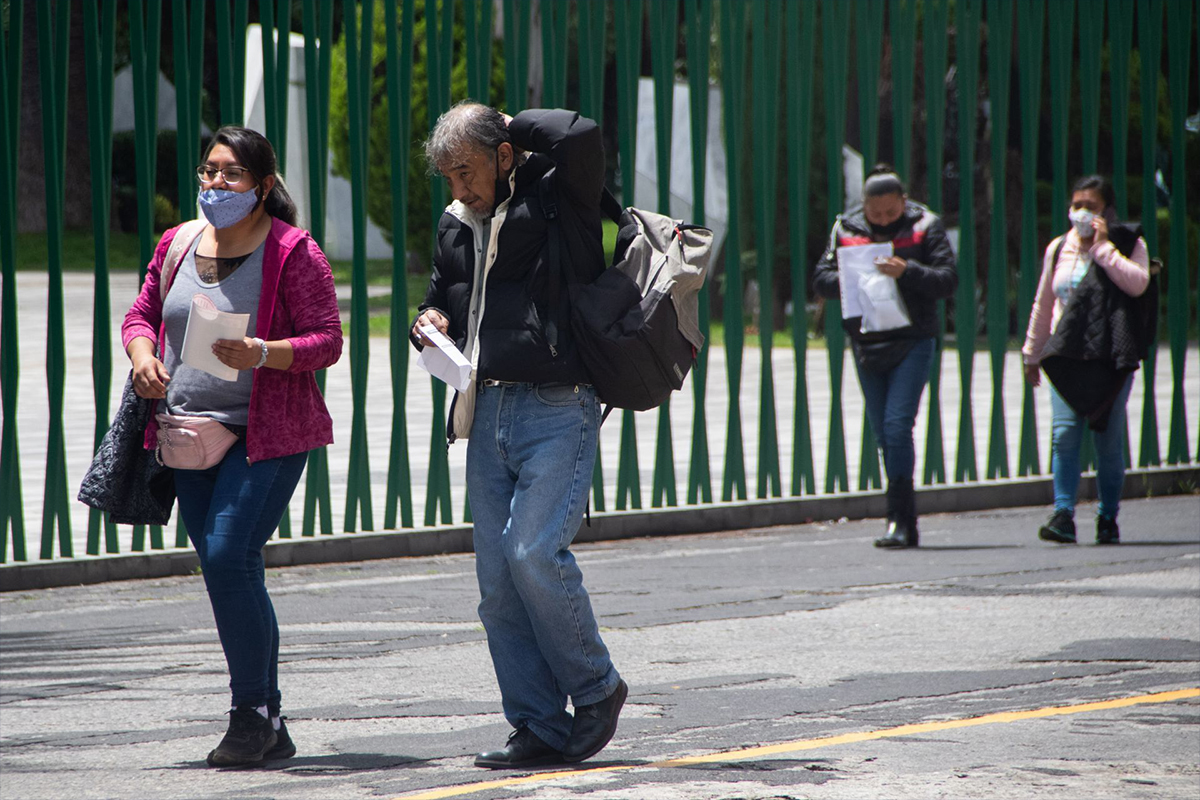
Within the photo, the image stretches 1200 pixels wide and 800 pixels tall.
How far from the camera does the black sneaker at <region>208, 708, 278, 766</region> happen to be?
16.7 feet

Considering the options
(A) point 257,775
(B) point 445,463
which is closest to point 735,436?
(B) point 445,463

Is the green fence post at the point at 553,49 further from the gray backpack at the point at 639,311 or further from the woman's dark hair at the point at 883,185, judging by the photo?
the gray backpack at the point at 639,311

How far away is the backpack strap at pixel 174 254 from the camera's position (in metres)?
5.26

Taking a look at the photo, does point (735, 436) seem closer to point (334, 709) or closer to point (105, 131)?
point (105, 131)

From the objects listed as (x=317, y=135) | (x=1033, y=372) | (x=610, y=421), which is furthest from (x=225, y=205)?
(x=610, y=421)

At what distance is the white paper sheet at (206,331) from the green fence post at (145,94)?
357 centimetres

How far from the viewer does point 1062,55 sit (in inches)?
430

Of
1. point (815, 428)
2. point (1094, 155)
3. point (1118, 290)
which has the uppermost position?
point (1094, 155)

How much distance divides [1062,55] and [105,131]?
5.47 m

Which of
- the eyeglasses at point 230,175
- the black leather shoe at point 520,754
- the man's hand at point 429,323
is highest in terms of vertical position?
the eyeglasses at point 230,175

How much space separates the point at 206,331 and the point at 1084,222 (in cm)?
559

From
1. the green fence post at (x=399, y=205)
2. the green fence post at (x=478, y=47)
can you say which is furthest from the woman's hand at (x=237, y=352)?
the green fence post at (x=478, y=47)

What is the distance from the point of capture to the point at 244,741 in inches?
201

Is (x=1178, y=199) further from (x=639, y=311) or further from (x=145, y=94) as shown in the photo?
(x=639, y=311)
